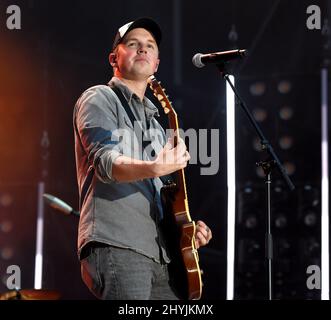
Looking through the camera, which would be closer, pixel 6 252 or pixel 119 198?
pixel 119 198

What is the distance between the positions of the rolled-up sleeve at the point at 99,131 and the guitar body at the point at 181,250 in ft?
0.98

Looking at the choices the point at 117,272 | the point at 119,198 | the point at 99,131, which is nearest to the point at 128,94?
the point at 99,131

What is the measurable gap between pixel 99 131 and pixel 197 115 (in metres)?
2.68

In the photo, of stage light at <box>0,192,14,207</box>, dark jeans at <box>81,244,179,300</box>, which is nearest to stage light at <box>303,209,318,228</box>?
stage light at <box>0,192,14,207</box>

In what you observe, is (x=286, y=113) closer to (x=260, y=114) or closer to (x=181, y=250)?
(x=260, y=114)

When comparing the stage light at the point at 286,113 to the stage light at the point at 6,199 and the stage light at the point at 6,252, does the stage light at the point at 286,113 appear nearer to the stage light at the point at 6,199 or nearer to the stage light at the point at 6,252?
the stage light at the point at 6,199

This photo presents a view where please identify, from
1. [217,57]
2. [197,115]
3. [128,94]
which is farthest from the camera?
[197,115]

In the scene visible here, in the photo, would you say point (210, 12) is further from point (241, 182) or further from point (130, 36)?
point (130, 36)

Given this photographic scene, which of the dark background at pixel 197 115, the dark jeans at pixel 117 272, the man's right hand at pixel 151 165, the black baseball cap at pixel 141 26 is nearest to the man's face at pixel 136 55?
the black baseball cap at pixel 141 26

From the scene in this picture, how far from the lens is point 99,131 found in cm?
253

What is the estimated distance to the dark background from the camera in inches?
202

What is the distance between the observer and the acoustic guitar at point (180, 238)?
2623 mm

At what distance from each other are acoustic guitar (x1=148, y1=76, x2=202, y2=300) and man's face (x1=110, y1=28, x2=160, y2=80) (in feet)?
0.96

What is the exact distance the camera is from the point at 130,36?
289cm
